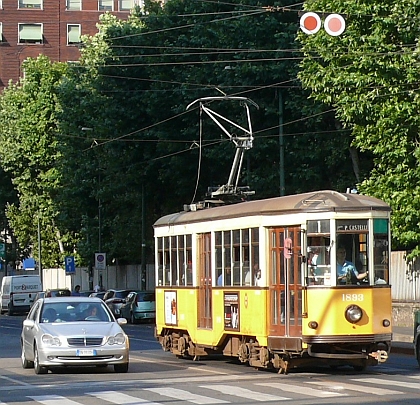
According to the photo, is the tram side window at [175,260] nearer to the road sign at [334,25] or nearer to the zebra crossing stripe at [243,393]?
the road sign at [334,25]

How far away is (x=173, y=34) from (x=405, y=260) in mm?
15002

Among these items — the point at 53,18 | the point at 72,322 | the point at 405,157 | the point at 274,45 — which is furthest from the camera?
the point at 53,18

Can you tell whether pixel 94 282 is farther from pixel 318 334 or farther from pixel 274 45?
pixel 318 334

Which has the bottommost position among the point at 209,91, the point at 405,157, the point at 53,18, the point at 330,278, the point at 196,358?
the point at 196,358

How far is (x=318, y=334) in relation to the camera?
19328 millimetres

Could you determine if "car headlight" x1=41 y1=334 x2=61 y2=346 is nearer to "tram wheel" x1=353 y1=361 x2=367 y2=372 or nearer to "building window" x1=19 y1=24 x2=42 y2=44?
"tram wheel" x1=353 y1=361 x2=367 y2=372

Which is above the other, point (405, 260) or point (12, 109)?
point (12, 109)

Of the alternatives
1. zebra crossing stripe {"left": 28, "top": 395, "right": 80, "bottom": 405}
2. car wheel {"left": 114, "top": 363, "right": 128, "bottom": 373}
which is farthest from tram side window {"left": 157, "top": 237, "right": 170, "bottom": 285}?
zebra crossing stripe {"left": 28, "top": 395, "right": 80, "bottom": 405}

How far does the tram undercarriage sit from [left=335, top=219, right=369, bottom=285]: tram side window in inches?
42.0

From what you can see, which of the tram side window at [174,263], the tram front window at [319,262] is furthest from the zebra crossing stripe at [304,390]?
the tram side window at [174,263]

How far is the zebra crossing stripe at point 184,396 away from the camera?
606 inches

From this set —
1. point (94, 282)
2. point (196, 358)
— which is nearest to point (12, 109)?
point (94, 282)

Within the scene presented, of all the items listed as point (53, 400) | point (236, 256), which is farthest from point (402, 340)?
point (53, 400)

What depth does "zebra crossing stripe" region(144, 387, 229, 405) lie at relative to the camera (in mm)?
15405
